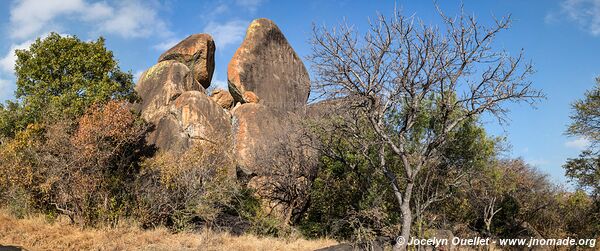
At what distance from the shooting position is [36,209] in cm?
1816

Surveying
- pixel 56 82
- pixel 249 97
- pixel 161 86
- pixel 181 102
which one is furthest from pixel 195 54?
pixel 56 82

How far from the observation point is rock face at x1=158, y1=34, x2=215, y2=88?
27453mm

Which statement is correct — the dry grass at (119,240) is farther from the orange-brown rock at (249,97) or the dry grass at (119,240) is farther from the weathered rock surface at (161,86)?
the orange-brown rock at (249,97)

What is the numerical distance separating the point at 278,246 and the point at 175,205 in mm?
4522

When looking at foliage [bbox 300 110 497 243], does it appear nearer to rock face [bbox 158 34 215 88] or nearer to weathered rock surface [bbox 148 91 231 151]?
weathered rock surface [bbox 148 91 231 151]

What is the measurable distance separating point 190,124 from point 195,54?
21.8 ft

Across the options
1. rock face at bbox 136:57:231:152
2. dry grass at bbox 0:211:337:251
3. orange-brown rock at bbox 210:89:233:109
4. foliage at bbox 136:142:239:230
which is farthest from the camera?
orange-brown rock at bbox 210:89:233:109

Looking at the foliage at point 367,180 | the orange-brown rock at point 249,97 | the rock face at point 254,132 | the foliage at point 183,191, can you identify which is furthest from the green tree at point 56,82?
the foliage at point 367,180

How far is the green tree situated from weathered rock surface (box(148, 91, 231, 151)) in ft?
8.45

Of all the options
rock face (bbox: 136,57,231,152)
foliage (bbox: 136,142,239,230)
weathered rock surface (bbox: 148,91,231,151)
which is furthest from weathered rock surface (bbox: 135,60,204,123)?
foliage (bbox: 136,142,239,230)

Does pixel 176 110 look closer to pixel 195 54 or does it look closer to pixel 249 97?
pixel 249 97

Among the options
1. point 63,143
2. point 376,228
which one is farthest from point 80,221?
point 376,228

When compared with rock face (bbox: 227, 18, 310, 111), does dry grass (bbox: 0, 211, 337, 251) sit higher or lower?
lower

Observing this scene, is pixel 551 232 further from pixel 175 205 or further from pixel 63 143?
pixel 63 143
